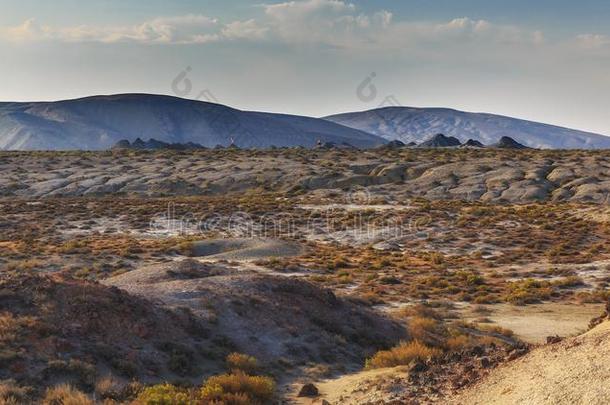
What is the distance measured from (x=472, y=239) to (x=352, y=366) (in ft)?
95.1

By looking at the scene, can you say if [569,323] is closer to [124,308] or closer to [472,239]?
[124,308]

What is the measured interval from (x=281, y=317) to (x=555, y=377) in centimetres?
942

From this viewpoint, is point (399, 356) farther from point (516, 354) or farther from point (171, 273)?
point (171, 273)

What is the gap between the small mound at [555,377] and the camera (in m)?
8.58

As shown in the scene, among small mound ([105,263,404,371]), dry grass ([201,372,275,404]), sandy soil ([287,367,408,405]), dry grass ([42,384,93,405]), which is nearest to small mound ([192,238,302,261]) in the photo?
small mound ([105,263,404,371])

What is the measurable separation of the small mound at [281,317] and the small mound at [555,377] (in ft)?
18.5

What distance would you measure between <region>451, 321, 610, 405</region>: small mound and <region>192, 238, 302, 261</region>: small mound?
25941mm

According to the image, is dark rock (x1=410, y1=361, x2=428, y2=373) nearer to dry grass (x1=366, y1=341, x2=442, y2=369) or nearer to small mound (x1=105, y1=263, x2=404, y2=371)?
dry grass (x1=366, y1=341, x2=442, y2=369)

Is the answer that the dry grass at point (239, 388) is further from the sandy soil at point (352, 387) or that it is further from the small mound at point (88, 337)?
the small mound at point (88, 337)

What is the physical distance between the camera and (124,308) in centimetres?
1446

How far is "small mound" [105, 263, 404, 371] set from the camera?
1546cm

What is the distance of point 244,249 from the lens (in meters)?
37.3

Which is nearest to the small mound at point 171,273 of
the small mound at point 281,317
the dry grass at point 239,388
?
the small mound at point 281,317

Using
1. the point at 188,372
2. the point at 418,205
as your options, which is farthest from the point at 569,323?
the point at 418,205
